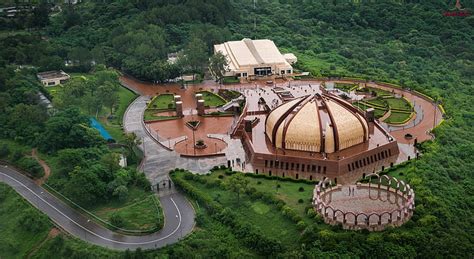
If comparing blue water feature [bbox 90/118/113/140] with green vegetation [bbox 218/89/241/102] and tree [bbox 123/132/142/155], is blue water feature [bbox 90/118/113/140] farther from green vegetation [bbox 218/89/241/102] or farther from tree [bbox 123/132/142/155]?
green vegetation [bbox 218/89/241/102]

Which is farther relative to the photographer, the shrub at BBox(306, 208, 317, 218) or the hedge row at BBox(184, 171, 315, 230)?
the shrub at BBox(306, 208, 317, 218)

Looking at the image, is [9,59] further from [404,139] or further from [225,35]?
[404,139]

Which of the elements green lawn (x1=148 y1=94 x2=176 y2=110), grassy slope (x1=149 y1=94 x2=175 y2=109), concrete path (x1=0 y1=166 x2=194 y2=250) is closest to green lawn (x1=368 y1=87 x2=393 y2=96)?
green lawn (x1=148 y1=94 x2=176 y2=110)

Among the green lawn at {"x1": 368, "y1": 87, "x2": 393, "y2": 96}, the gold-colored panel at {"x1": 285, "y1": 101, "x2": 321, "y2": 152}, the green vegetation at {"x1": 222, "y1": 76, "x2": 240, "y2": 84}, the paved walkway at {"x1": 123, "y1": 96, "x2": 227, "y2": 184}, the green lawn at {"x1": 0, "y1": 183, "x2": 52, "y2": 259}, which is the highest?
the gold-colored panel at {"x1": 285, "y1": 101, "x2": 321, "y2": 152}

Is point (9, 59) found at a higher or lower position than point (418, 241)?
higher

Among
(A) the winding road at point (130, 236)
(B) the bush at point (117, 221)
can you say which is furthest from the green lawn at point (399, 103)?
(B) the bush at point (117, 221)

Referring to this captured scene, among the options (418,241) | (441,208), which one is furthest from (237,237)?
(441,208)
